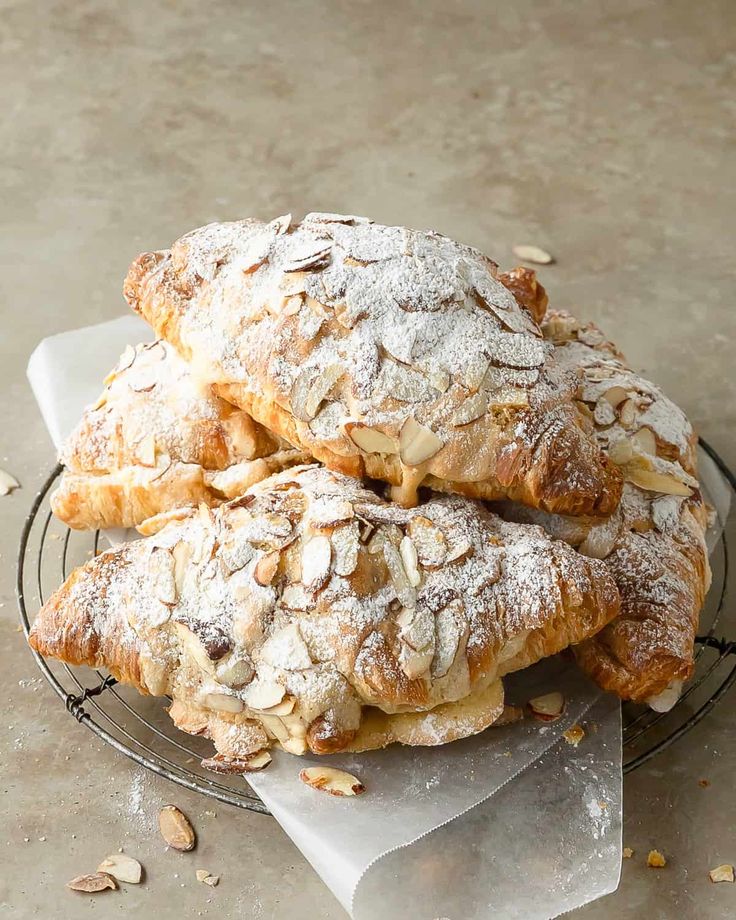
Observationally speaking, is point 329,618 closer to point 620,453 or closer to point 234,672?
point 234,672

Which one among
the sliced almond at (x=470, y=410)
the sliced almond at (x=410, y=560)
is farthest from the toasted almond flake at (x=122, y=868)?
the sliced almond at (x=470, y=410)

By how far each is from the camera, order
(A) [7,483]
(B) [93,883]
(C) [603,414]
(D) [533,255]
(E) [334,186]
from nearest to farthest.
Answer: (B) [93,883], (C) [603,414], (A) [7,483], (D) [533,255], (E) [334,186]

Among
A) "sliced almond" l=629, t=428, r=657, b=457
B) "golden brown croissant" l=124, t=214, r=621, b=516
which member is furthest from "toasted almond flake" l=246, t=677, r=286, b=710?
"sliced almond" l=629, t=428, r=657, b=457

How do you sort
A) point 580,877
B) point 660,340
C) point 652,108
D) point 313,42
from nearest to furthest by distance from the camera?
point 580,877, point 660,340, point 652,108, point 313,42

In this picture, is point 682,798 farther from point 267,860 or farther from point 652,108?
point 652,108

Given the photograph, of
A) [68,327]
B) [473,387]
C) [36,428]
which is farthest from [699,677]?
[68,327]

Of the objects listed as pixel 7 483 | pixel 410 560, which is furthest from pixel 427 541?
pixel 7 483
